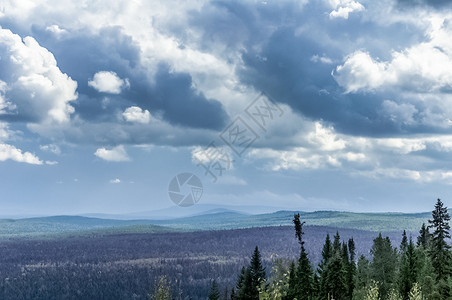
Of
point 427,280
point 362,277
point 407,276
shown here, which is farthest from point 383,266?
point 427,280

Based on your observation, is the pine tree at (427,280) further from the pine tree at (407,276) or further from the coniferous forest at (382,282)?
the pine tree at (407,276)

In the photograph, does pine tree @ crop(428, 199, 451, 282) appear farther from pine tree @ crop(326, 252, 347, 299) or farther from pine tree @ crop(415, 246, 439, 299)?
pine tree @ crop(326, 252, 347, 299)

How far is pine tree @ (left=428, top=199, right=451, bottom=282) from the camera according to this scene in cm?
7650

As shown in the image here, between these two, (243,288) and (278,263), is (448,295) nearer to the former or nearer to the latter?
(243,288)

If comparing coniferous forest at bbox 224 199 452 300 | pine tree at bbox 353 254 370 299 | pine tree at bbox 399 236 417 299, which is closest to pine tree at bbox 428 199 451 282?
coniferous forest at bbox 224 199 452 300

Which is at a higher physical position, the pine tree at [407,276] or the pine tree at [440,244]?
the pine tree at [440,244]

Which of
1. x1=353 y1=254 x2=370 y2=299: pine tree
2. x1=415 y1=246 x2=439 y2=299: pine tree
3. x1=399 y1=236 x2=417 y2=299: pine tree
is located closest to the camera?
x1=415 y1=246 x2=439 y2=299: pine tree

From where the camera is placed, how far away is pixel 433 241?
7969cm

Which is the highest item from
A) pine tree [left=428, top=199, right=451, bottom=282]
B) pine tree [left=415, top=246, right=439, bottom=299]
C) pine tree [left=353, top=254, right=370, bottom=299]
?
pine tree [left=428, top=199, right=451, bottom=282]

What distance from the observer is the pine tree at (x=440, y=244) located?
7650cm

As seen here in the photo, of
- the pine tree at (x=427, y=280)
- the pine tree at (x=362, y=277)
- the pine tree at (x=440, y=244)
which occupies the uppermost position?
the pine tree at (x=440, y=244)

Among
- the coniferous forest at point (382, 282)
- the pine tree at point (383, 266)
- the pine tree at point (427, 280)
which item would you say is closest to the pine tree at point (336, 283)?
the coniferous forest at point (382, 282)

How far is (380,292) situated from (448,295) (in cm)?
3351

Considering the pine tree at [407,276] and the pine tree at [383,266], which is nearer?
the pine tree at [407,276]
